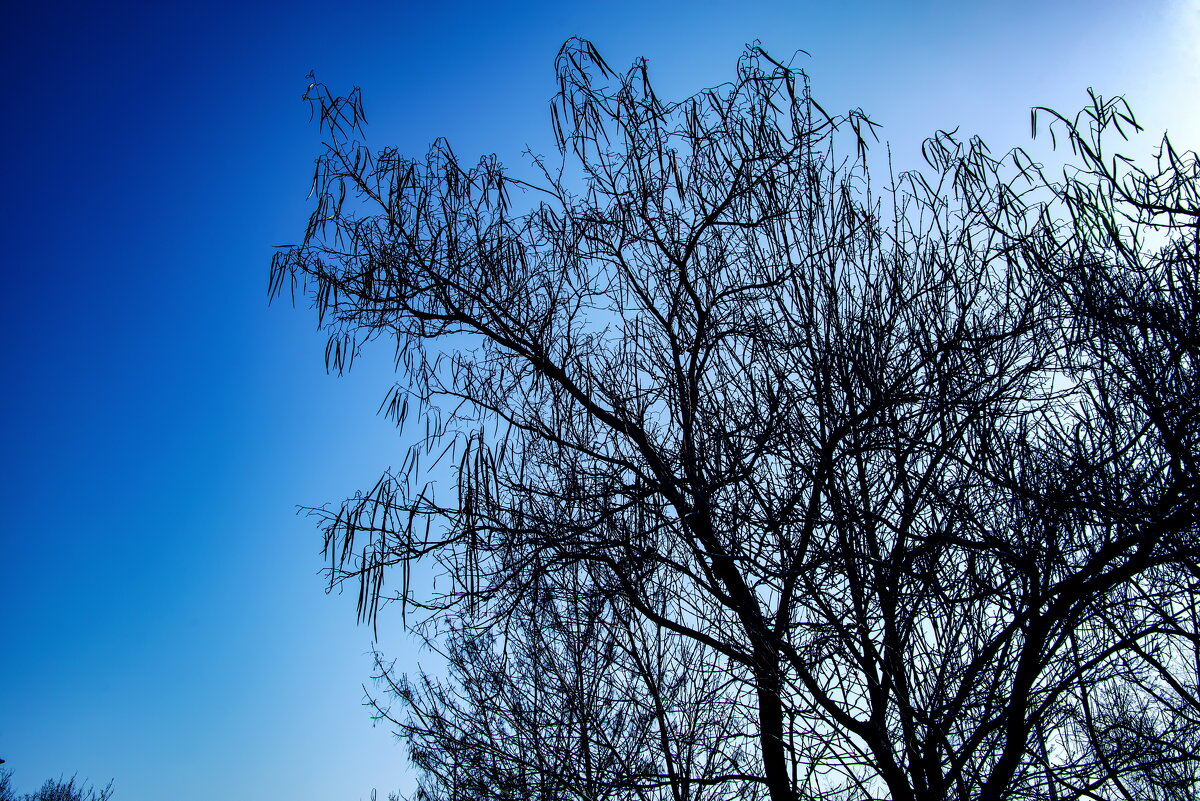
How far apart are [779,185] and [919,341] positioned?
88 cm

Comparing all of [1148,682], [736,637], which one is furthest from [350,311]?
[1148,682]

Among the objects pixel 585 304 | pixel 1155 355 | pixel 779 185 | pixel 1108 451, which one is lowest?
pixel 1108 451

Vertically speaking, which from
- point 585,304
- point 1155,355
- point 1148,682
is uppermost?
point 585,304

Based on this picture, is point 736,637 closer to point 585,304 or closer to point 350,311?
point 585,304

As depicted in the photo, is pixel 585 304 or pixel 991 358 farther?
pixel 585 304

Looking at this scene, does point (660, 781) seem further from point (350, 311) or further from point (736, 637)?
point (350, 311)

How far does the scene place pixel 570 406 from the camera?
3.01m

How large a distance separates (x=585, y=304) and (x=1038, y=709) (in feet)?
7.69

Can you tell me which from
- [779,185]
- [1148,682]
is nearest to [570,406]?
[779,185]

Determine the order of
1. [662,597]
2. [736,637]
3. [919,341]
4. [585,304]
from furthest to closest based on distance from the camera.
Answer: [585,304]
[662,597]
[919,341]
[736,637]

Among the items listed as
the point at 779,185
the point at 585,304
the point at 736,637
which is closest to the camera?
the point at 736,637

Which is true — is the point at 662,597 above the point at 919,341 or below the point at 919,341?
below

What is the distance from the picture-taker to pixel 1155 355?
1771 mm

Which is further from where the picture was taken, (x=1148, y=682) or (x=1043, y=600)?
(x=1148, y=682)
